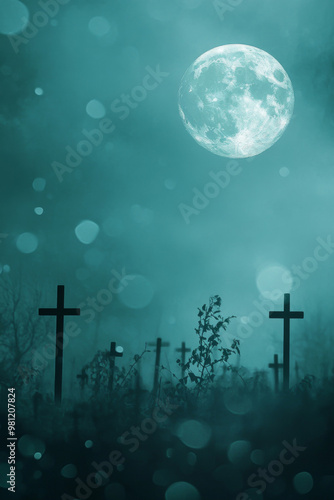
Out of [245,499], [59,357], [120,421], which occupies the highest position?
[59,357]

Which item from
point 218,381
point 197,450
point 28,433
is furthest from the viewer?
point 218,381

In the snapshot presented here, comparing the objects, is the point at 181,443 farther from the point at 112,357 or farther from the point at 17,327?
the point at 17,327

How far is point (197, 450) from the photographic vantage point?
8.16 meters

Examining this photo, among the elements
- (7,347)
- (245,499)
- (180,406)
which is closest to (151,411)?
(180,406)

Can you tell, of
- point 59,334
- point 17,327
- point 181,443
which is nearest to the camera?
point 181,443

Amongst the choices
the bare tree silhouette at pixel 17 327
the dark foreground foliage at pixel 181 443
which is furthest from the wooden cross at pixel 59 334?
the bare tree silhouette at pixel 17 327

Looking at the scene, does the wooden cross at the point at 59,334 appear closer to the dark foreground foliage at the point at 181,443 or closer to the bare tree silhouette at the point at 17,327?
the dark foreground foliage at the point at 181,443

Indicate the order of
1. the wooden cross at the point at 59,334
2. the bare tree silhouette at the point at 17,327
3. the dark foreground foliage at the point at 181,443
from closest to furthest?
the dark foreground foliage at the point at 181,443 → the wooden cross at the point at 59,334 → the bare tree silhouette at the point at 17,327

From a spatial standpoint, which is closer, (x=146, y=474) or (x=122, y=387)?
(x=146, y=474)

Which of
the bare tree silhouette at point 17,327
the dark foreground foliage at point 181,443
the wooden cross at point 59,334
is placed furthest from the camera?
the bare tree silhouette at point 17,327

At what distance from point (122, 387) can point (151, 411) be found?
1750 millimetres

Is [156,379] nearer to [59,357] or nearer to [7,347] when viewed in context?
[59,357]

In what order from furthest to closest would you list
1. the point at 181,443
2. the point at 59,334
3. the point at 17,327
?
the point at 17,327, the point at 59,334, the point at 181,443

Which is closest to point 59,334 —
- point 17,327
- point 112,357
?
point 112,357
